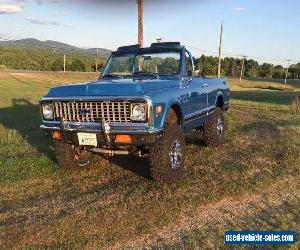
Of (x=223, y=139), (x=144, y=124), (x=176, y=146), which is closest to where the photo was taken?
(x=144, y=124)

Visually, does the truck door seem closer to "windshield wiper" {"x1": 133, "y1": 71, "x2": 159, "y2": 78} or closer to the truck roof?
the truck roof

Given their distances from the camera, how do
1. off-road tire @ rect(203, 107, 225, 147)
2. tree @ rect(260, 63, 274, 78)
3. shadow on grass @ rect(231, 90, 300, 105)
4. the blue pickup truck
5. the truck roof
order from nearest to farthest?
the blue pickup truck
the truck roof
off-road tire @ rect(203, 107, 225, 147)
shadow on grass @ rect(231, 90, 300, 105)
tree @ rect(260, 63, 274, 78)

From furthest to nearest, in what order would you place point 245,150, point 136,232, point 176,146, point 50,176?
point 245,150, point 50,176, point 176,146, point 136,232

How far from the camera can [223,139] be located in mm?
9750

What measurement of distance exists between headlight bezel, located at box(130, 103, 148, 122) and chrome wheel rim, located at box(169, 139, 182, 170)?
849mm

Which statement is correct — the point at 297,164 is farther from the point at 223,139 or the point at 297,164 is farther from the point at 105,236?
the point at 105,236

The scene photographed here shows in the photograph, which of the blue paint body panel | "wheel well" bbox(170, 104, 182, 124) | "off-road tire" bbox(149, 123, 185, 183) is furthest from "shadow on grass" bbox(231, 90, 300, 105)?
"off-road tire" bbox(149, 123, 185, 183)

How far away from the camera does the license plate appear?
6.23 metres

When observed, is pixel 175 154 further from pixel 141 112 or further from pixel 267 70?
pixel 267 70

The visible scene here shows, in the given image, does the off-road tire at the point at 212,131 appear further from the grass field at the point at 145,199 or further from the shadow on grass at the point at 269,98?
the shadow on grass at the point at 269,98

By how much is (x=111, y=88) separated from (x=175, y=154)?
1457 mm

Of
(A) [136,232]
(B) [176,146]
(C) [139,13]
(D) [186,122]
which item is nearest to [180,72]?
(D) [186,122]

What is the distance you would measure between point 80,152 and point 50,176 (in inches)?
28.6

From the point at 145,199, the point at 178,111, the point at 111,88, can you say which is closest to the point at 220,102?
the point at 178,111
